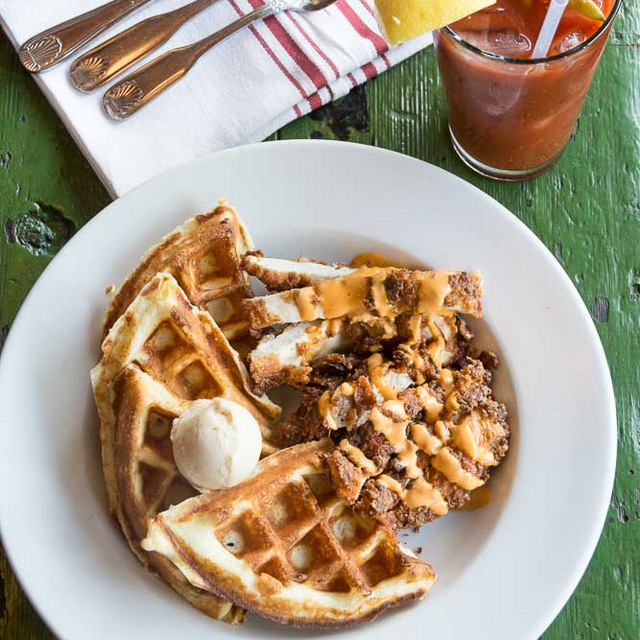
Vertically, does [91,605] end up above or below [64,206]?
below

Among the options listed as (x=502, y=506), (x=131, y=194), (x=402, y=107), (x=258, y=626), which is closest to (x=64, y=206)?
(x=131, y=194)

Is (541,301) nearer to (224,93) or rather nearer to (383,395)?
(383,395)

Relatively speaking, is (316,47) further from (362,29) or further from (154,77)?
(154,77)

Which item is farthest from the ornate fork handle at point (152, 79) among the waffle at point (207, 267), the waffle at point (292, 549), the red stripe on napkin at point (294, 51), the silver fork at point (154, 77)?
the waffle at point (292, 549)

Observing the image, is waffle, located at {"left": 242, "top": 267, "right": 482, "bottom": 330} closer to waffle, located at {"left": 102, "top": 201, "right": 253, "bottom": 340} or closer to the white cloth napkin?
waffle, located at {"left": 102, "top": 201, "right": 253, "bottom": 340}

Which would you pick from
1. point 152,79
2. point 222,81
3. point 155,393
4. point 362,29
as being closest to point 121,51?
point 152,79

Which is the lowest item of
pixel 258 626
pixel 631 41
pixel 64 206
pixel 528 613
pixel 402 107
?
pixel 528 613
